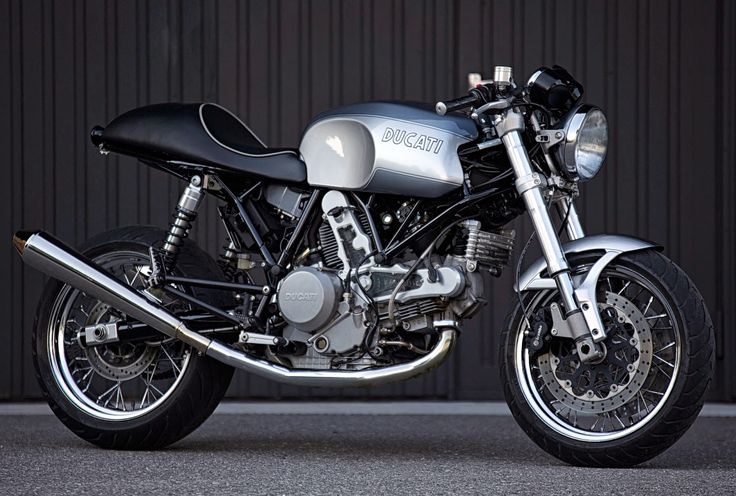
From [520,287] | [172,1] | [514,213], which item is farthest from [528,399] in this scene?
[172,1]

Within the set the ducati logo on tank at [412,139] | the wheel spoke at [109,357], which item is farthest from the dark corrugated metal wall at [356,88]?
the ducati logo on tank at [412,139]

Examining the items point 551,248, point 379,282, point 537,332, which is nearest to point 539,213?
point 551,248

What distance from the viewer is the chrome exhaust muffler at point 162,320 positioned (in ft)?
15.3

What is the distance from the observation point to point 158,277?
4.99 metres

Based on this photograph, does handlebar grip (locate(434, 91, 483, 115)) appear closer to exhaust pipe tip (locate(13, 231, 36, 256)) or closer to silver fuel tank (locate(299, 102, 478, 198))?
silver fuel tank (locate(299, 102, 478, 198))

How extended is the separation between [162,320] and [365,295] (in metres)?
0.82

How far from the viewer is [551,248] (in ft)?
14.6

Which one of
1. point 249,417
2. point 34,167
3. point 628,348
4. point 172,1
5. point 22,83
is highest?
point 172,1

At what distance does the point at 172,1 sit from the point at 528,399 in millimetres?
3678

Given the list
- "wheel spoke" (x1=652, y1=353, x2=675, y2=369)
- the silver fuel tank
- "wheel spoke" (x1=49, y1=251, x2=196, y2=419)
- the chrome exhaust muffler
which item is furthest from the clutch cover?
"wheel spoke" (x1=652, y1=353, x2=675, y2=369)

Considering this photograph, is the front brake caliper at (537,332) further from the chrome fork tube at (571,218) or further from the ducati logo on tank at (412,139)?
the ducati logo on tank at (412,139)

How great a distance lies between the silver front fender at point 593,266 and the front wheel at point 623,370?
0.04 metres

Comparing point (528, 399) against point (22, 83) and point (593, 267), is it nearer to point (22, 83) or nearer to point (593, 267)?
point (593, 267)

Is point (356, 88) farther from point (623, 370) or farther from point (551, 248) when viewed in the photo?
point (623, 370)
